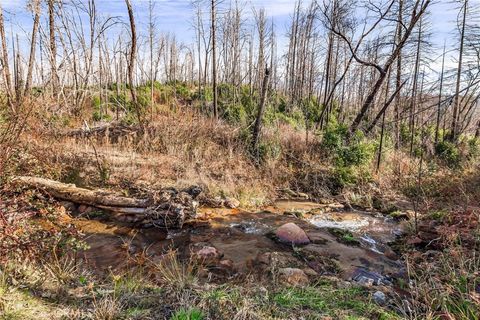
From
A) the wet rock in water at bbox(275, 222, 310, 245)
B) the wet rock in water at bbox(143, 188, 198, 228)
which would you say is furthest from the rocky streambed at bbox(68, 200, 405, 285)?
the wet rock in water at bbox(143, 188, 198, 228)

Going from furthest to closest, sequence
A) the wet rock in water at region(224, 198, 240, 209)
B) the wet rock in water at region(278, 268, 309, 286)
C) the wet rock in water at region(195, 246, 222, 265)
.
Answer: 1. the wet rock in water at region(224, 198, 240, 209)
2. the wet rock in water at region(195, 246, 222, 265)
3. the wet rock in water at region(278, 268, 309, 286)

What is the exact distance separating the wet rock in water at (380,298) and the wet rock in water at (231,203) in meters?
3.82

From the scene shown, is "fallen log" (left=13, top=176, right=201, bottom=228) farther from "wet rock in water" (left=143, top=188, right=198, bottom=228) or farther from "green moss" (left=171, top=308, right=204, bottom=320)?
"green moss" (left=171, top=308, right=204, bottom=320)

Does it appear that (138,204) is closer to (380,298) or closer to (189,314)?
(189,314)

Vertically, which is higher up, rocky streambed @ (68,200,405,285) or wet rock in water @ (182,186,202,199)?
wet rock in water @ (182,186,202,199)

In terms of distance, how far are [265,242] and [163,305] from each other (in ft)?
8.89

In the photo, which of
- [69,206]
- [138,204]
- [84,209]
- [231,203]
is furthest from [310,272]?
[69,206]

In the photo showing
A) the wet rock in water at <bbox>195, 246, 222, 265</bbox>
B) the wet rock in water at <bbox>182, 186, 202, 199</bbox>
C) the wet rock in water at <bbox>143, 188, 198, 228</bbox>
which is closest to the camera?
the wet rock in water at <bbox>195, 246, 222, 265</bbox>

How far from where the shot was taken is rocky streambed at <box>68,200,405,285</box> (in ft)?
13.2

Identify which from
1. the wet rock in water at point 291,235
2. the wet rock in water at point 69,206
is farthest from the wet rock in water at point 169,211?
the wet rock in water at point 291,235

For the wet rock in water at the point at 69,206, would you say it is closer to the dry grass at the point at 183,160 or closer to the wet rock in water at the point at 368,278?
the dry grass at the point at 183,160

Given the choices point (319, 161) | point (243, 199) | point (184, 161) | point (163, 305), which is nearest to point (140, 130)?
point (184, 161)

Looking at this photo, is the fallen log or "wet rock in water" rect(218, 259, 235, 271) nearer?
"wet rock in water" rect(218, 259, 235, 271)

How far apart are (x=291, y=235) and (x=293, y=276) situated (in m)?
1.41
